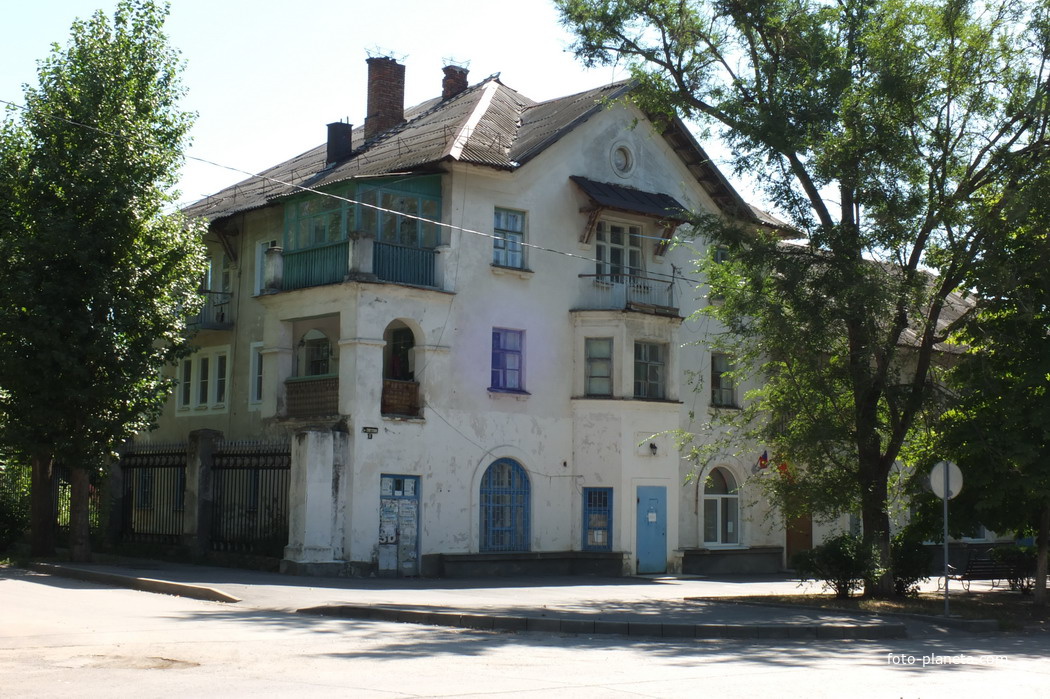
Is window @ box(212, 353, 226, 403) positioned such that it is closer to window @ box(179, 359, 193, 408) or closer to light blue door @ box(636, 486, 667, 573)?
window @ box(179, 359, 193, 408)

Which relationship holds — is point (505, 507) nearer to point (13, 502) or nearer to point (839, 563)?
point (839, 563)

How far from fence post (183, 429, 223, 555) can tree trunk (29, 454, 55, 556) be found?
294 cm

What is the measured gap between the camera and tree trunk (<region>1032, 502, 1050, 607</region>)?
21172 millimetres

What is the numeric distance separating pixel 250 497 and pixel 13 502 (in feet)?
27.5

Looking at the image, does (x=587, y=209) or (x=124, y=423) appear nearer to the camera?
(x=124, y=423)

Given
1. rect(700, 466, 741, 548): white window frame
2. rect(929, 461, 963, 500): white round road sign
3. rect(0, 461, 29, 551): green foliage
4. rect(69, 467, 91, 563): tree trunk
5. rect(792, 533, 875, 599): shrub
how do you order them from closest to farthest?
rect(929, 461, 963, 500): white round road sign < rect(792, 533, 875, 599): shrub < rect(69, 467, 91, 563): tree trunk < rect(0, 461, 29, 551): green foliage < rect(700, 466, 741, 548): white window frame

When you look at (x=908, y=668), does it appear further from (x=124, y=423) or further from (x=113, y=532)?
(x=113, y=532)

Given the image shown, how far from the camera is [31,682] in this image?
9.30 m

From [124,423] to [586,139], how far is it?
13302 millimetres

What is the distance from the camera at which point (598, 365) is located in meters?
28.9

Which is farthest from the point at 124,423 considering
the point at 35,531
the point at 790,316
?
the point at 790,316

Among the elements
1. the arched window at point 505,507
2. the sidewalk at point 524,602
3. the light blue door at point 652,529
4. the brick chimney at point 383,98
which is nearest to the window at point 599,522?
the light blue door at point 652,529

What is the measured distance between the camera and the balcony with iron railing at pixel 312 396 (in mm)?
26000

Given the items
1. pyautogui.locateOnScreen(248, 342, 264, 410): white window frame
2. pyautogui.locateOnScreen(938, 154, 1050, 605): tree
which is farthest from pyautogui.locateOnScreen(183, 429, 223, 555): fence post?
pyautogui.locateOnScreen(938, 154, 1050, 605): tree
